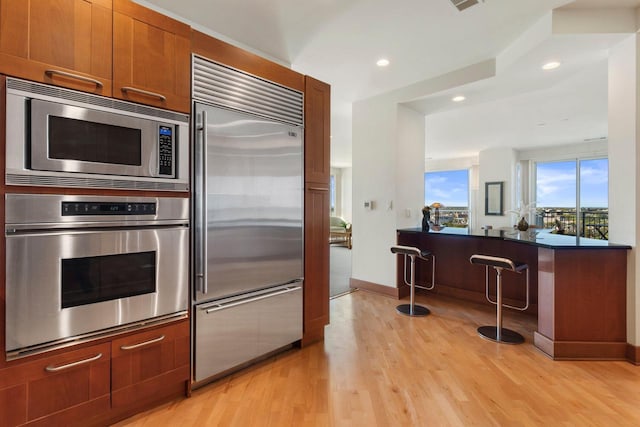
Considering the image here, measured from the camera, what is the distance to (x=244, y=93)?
223 cm

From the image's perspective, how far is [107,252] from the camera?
1.64 m

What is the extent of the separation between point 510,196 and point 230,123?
28.4 feet

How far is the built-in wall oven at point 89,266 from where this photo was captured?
4.61 ft

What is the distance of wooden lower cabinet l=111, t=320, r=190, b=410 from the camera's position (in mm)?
1698

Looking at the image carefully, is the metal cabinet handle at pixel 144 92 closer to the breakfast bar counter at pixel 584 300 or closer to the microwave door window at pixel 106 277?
the microwave door window at pixel 106 277

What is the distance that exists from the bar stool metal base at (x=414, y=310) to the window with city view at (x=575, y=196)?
5.29 m

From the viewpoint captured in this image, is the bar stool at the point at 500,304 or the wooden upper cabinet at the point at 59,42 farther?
the bar stool at the point at 500,304

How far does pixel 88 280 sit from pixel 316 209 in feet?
5.56

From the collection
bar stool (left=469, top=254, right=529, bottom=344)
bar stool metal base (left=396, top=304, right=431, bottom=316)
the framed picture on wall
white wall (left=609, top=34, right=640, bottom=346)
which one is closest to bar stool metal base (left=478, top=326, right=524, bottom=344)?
bar stool (left=469, top=254, right=529, bottom=344)

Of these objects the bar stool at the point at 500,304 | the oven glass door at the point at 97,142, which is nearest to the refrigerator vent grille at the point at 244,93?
the oven glass door at the point at 97,142

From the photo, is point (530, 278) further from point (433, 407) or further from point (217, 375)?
point (217, 375)

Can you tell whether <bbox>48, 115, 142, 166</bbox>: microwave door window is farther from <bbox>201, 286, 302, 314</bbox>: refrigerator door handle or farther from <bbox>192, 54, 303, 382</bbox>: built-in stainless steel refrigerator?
<bbox>201, 286, 302, 314</bbox>: refrigerator door handle

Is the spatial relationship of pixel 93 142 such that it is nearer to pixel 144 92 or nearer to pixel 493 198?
pixel 144 92

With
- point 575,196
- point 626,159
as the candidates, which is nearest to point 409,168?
point 626,159
